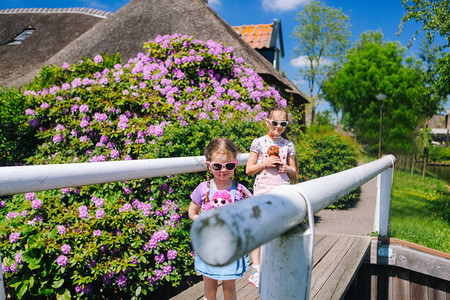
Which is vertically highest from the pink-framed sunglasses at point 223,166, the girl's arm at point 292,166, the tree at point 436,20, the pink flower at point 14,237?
the tree at point 436,20

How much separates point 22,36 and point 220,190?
66.4 ft

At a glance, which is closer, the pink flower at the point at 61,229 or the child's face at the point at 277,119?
the child's face at the point at 277,119

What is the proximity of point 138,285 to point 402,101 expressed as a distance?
99.9 ft

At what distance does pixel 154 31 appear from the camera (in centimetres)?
1144

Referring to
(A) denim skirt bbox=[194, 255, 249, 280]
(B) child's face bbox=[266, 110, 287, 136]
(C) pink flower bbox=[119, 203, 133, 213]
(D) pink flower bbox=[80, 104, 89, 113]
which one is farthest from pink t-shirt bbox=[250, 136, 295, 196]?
(D) pink flower bbox=[80, 104, 89, 113]

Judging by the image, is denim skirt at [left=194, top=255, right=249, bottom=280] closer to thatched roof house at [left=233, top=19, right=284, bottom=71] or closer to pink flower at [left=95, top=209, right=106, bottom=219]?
pink flower at [left=95, top=209, right=106, bottom=219]

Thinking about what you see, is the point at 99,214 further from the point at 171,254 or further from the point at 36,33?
the point at 36,33

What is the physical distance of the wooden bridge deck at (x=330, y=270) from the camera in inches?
82.9

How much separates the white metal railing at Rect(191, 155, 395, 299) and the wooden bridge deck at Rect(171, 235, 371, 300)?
1265mm

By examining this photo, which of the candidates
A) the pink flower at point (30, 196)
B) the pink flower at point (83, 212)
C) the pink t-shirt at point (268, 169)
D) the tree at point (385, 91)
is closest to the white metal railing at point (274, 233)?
the pink t-shirt at point (268, 169)

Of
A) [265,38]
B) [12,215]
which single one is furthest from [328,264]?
[265,38]

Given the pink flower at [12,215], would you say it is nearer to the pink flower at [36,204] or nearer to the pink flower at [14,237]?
the pink flower at [36,204]

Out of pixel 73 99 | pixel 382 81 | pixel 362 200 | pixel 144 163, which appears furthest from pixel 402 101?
pixel 144 163

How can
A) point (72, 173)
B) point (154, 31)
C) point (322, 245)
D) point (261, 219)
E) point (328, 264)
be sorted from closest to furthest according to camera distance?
1. point (261, 219)
2. point (72, 173)
3. point (328, 264)
4. point (322, 245)
5. point (154, 31)
